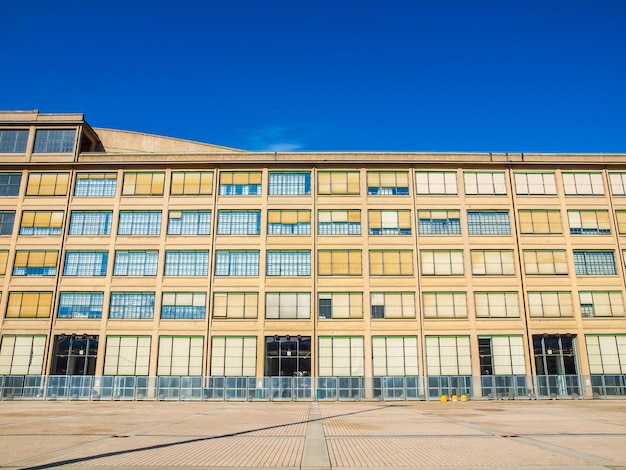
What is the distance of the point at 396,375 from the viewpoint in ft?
137

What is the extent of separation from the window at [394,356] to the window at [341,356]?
1.27 metres

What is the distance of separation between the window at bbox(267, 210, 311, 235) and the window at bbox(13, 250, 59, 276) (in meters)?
19.5

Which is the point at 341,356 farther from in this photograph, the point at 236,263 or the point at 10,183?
the point at 10,183

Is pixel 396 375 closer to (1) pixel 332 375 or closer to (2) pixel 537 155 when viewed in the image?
(1) pixel 332 375

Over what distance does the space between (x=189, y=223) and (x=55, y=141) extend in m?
15.6

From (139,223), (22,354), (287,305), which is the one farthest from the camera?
(139,223)

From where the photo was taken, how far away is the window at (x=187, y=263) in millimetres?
44531

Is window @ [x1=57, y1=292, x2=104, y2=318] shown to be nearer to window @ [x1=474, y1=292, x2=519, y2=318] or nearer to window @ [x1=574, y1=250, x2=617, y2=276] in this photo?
window @ [x1=474, y1=292, x2=519, y2=318]

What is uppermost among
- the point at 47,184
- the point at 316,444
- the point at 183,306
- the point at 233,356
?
the point at 47,184

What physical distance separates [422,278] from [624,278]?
1808cm

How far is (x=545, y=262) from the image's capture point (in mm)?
44938

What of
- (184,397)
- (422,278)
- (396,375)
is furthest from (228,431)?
(422,278)

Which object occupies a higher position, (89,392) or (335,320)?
(335,320)

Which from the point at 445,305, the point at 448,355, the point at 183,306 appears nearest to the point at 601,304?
the point at 445,305
